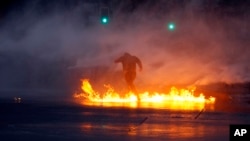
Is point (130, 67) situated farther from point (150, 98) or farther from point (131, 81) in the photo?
point (150, 98)

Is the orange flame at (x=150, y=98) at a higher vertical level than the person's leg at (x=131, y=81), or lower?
lower

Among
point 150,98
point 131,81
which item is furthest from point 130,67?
point 150,98

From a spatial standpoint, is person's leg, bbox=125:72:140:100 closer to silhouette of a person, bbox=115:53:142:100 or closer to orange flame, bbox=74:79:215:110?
silhouette of a person, bbox=115:53:142:100

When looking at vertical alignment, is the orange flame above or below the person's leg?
below

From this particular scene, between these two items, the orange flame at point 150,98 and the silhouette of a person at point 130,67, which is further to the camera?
the silhouette of a person at point 130,67

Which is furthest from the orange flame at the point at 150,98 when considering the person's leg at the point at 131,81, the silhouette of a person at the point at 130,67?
the silhouette of a person at the point at 130,67

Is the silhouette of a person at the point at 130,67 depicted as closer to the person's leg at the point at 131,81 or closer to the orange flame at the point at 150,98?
the person's leg at the point at 131,81

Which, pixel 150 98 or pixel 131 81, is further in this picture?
pixel 150 98

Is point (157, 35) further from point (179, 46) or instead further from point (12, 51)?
point (12, 51)

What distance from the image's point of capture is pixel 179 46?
5769cm

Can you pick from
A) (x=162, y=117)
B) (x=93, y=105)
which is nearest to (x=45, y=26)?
(x=93, y=105)

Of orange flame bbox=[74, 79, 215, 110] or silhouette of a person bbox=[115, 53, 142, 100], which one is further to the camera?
silhouette of a person bbox=[115, 53, 142, 100]

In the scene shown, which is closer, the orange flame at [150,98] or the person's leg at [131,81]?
the orange flame at [150,98]

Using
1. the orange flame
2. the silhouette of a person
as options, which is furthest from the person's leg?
the orange flame
